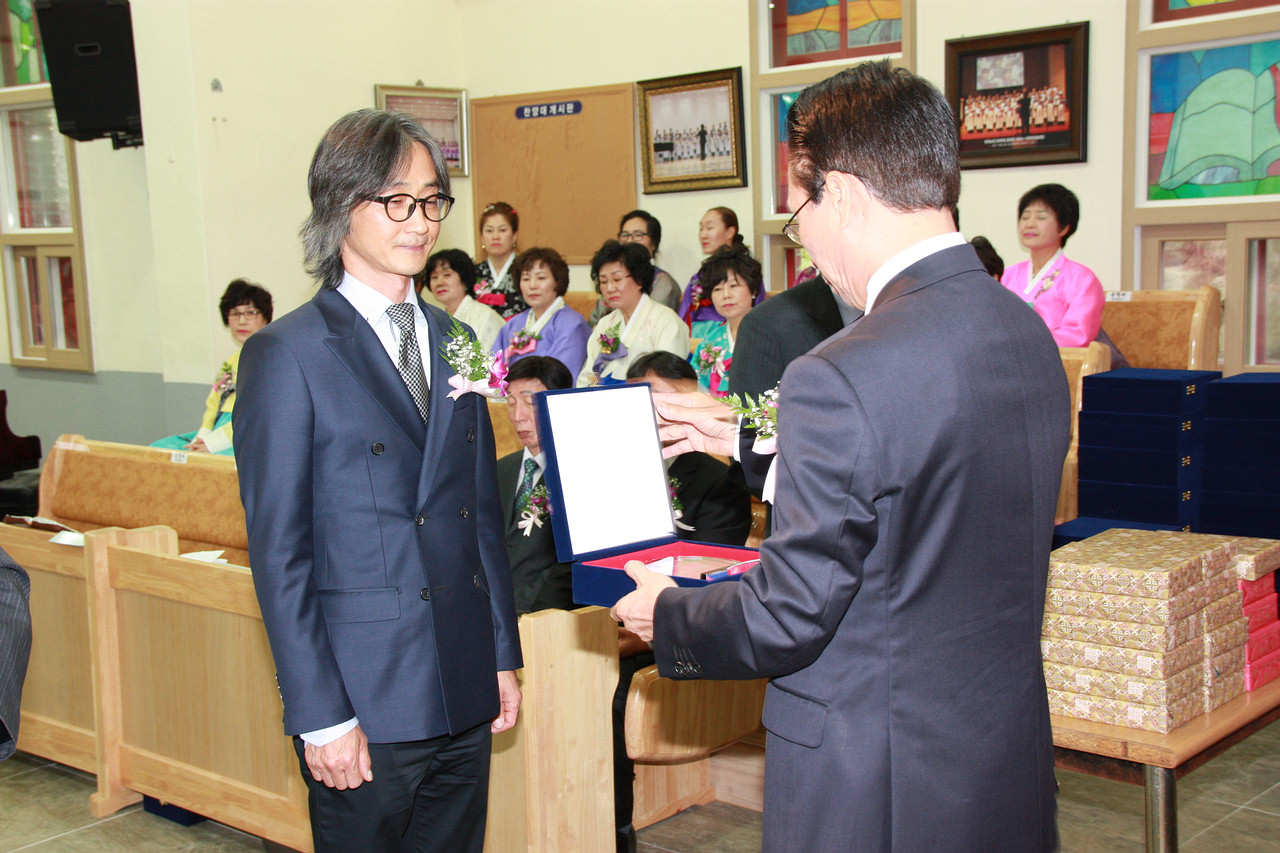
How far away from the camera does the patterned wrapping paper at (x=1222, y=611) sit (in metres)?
2.03

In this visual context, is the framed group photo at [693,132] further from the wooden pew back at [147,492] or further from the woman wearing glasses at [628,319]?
the wooden pew back at [147,492]

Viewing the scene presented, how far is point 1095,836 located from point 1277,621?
1036 mm

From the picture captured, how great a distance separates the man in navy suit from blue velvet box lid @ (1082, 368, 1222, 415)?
227 centimetres

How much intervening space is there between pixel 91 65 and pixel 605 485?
6.13m

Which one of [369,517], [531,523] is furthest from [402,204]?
[531,523]

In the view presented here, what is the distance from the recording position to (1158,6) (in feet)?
17.4

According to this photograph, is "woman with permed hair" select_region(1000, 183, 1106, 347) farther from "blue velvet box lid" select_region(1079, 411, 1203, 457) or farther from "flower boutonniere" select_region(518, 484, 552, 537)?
"flower boutonniere" select_region(518, 484, 552, 537)

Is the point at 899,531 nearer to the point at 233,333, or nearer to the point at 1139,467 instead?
the point at 1139,467

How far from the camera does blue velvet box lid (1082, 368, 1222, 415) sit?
3256 millimetres

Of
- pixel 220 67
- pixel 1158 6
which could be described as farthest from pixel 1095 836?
pixel 220 67

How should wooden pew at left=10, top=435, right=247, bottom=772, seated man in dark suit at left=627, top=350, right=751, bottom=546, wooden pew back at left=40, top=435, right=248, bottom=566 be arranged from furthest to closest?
wooden pew back at left=40, top=435, right=248, bottom=566, wooden pew at left=10, top=435, right=247, bottom=772, seated man in dark suit at left=627, top=350, right=751, bottom=546

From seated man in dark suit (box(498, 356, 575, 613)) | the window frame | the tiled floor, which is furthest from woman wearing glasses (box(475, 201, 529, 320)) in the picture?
the tiled floor

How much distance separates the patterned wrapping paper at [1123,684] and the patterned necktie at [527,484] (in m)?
1.71

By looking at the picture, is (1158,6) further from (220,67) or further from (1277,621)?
(220,67)
